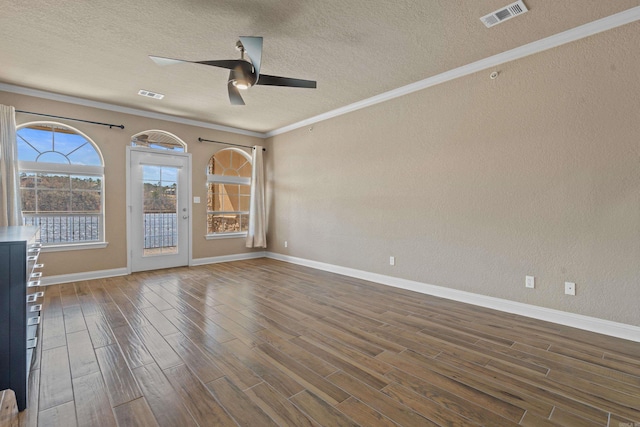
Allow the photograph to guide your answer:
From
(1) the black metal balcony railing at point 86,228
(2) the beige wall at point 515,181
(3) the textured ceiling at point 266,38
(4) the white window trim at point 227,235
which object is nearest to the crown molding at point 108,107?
(3) the textured ceiling at point 266,38

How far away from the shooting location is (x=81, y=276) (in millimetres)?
4613

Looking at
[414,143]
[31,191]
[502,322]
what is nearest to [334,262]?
[414,143]

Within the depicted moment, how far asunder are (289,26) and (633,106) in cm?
311

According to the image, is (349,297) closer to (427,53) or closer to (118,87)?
(427,53)

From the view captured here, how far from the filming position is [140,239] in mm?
5207

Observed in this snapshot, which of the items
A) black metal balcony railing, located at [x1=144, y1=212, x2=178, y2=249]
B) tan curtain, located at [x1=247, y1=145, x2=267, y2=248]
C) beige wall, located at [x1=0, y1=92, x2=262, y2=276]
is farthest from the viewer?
tan curtain, located at [x1=247, y1=145, x2=267, y2=248]

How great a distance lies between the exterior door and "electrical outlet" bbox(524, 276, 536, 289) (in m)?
5.42

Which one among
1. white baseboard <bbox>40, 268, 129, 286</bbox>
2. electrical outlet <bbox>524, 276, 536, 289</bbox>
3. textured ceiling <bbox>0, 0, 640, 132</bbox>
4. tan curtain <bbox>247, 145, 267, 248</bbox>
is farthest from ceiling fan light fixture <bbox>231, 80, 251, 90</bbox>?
white baseboard <bbox>40, 268, 129, 286</bbox>

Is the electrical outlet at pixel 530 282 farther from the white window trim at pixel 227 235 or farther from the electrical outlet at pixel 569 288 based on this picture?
the white window trim at pixel 227 235

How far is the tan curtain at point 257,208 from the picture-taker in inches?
254

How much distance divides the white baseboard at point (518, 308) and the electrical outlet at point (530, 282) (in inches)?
8.1

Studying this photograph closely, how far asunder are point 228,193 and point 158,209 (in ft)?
4.78

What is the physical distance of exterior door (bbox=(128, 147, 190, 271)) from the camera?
5.14 meters

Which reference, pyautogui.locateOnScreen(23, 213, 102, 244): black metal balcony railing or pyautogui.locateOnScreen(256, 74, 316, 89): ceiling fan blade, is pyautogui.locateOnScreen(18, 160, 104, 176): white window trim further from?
pyautogui.locateOnScreen(256, 74, 316, 89): ceiling fan blade
